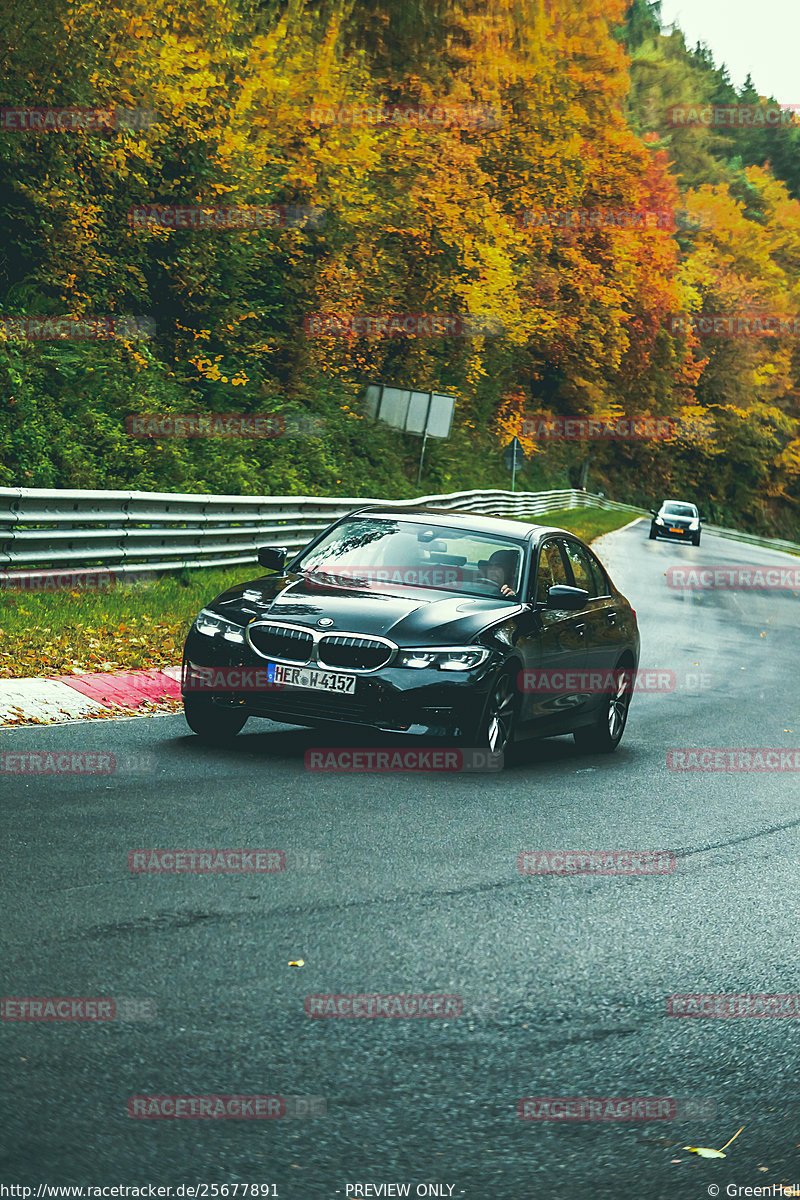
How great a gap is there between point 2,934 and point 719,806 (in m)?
5.17

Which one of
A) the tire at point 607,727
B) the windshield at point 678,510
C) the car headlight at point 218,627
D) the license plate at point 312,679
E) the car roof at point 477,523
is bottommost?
the windshield at point 678,510

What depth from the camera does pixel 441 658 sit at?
868 cm

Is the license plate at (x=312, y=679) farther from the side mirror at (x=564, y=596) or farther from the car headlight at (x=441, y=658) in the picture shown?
the side mirror at (x=564, y=596)

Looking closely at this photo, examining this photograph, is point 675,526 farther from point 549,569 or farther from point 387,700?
point 387,700

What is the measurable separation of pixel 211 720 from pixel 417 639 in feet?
4.82

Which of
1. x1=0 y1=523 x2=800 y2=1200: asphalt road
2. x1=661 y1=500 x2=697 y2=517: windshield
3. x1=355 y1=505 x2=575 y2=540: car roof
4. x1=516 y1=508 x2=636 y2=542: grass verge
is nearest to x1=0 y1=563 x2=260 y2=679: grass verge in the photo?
x1=0 y1=523 x2=800 y2=1200: asphalt road

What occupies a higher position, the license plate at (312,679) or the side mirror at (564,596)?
the side mirror at (564,596)

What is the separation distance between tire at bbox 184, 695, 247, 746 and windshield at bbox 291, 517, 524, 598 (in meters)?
1.05

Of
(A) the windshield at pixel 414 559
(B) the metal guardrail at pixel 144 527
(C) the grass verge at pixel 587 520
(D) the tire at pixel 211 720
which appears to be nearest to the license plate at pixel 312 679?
(D) the tire at pixel 211 720

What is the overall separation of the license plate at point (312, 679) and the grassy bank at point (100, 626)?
9.56 ft

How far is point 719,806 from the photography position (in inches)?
354

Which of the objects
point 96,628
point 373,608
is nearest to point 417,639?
point 373,608

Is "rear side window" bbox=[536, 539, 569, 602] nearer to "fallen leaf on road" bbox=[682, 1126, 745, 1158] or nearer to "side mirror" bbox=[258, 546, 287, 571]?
"side mirror" bbox=[258, 546, 287, 571]

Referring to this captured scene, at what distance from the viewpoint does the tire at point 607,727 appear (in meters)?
10.8
